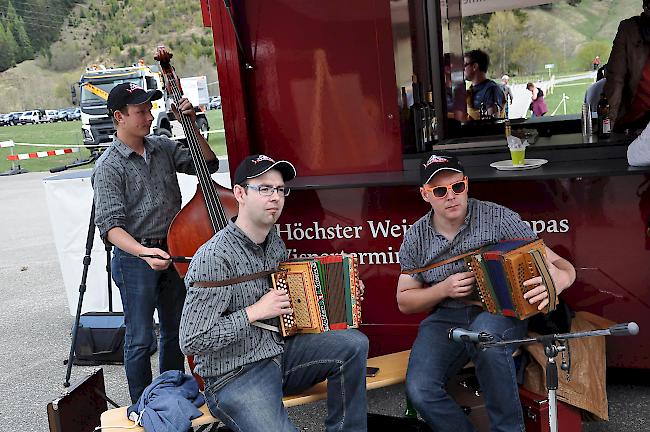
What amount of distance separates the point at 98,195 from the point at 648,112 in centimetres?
301

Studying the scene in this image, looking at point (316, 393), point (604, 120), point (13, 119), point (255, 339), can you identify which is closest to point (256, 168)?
point (255, 339)

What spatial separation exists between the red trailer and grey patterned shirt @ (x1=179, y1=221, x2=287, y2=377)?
3.57 feet

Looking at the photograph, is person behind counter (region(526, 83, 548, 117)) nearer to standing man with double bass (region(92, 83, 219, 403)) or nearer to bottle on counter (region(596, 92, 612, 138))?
bottle on counter (region(596, 92, 612, 138))

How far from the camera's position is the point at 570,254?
11.9ft

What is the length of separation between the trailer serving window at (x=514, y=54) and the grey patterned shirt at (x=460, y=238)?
1.68 m

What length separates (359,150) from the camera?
402cm

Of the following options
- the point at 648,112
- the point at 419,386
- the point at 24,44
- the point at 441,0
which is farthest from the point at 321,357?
the point at 24,44

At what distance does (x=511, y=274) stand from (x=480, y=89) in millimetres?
3427

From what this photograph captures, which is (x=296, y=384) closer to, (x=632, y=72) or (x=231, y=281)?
(x=231, y=281)

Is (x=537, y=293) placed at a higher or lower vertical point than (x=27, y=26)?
lower

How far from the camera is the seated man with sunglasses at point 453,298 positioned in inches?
111

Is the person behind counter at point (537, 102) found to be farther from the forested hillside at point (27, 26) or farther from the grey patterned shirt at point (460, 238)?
the forested hillside at point (27, 26)

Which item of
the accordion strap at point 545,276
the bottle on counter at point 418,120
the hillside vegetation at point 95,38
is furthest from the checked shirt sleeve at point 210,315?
the hillside vegetation at point 95,38

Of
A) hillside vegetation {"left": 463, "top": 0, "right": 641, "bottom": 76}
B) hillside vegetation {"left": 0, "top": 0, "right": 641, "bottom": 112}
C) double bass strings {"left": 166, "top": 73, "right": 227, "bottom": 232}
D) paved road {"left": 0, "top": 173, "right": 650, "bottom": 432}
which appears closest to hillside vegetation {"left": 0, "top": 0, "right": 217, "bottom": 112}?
hillside vegetation {"left": 0, "top": 0, "right": 641, "bottom": 112}
